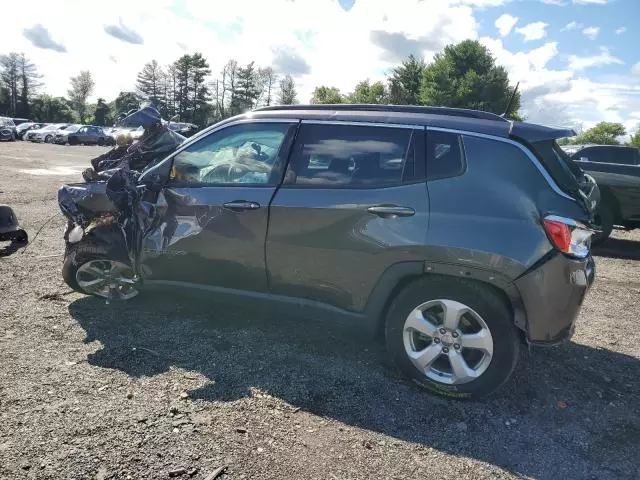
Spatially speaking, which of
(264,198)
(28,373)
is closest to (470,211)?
(264,198)

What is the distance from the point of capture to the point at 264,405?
314 cm

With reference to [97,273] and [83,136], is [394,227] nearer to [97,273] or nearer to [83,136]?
[97,273]

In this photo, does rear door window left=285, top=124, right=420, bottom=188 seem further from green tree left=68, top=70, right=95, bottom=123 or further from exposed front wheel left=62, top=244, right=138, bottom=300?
green tree left=68, top=70, right=95, bottom=123

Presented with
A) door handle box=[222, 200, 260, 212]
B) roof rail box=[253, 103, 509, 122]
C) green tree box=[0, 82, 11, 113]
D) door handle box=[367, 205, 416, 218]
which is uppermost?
green tree box=[0, 82, 11, 113]

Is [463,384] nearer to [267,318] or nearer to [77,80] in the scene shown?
[267,318]

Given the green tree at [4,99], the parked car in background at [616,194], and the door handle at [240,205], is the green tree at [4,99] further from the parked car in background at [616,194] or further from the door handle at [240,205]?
the door handle at [240,205]

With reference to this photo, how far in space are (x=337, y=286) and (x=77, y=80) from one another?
289 ft

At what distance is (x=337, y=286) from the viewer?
139 inches

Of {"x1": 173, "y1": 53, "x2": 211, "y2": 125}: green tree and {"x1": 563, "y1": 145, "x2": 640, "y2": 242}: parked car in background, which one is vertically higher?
{"x1": 173, "y1": 53, "x2": 211, "y2": 125}: green tree

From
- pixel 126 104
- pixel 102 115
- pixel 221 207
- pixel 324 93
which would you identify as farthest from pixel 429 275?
pixel 102 115

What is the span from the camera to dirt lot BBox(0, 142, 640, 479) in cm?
264

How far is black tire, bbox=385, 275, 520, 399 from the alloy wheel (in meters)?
0.03

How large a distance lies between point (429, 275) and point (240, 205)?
1.48 meters

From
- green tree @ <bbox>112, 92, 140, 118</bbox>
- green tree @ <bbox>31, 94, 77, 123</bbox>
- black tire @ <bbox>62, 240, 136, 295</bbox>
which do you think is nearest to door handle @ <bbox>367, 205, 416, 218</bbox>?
black tire @ <bbox>62, 240, 136, 295</bbox>
